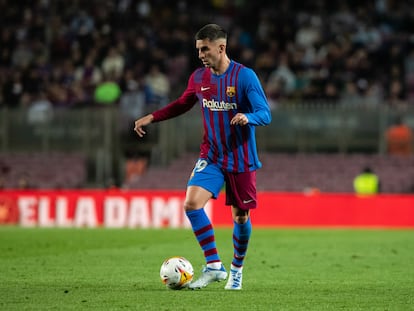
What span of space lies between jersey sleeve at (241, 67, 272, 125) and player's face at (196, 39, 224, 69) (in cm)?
28

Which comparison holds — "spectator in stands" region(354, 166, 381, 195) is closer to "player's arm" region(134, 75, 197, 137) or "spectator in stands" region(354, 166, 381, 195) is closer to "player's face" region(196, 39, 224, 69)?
"player's arm" region(134, 75, 197, 137)

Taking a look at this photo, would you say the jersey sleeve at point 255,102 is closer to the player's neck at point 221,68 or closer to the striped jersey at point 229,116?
the striped jersey at point 229,116

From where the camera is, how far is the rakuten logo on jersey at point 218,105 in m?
9.52

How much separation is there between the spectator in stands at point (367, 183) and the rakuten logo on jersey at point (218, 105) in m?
13.5

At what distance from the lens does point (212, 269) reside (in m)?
9.62

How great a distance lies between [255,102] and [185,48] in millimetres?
17455

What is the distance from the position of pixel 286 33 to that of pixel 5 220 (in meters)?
8.54

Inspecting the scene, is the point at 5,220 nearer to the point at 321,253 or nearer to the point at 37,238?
the point at 37,238

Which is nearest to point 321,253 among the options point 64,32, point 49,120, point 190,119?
point 190,119

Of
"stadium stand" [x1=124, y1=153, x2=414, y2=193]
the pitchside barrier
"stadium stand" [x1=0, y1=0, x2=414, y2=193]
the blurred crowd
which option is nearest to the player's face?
the pitchside barrier

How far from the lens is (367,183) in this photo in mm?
22859

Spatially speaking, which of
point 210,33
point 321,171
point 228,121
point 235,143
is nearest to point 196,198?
point 235,143

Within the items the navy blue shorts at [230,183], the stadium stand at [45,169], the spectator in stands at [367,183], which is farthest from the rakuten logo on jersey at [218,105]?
the stadium stand at [45,169]

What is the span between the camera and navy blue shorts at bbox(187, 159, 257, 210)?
950 centimetres
